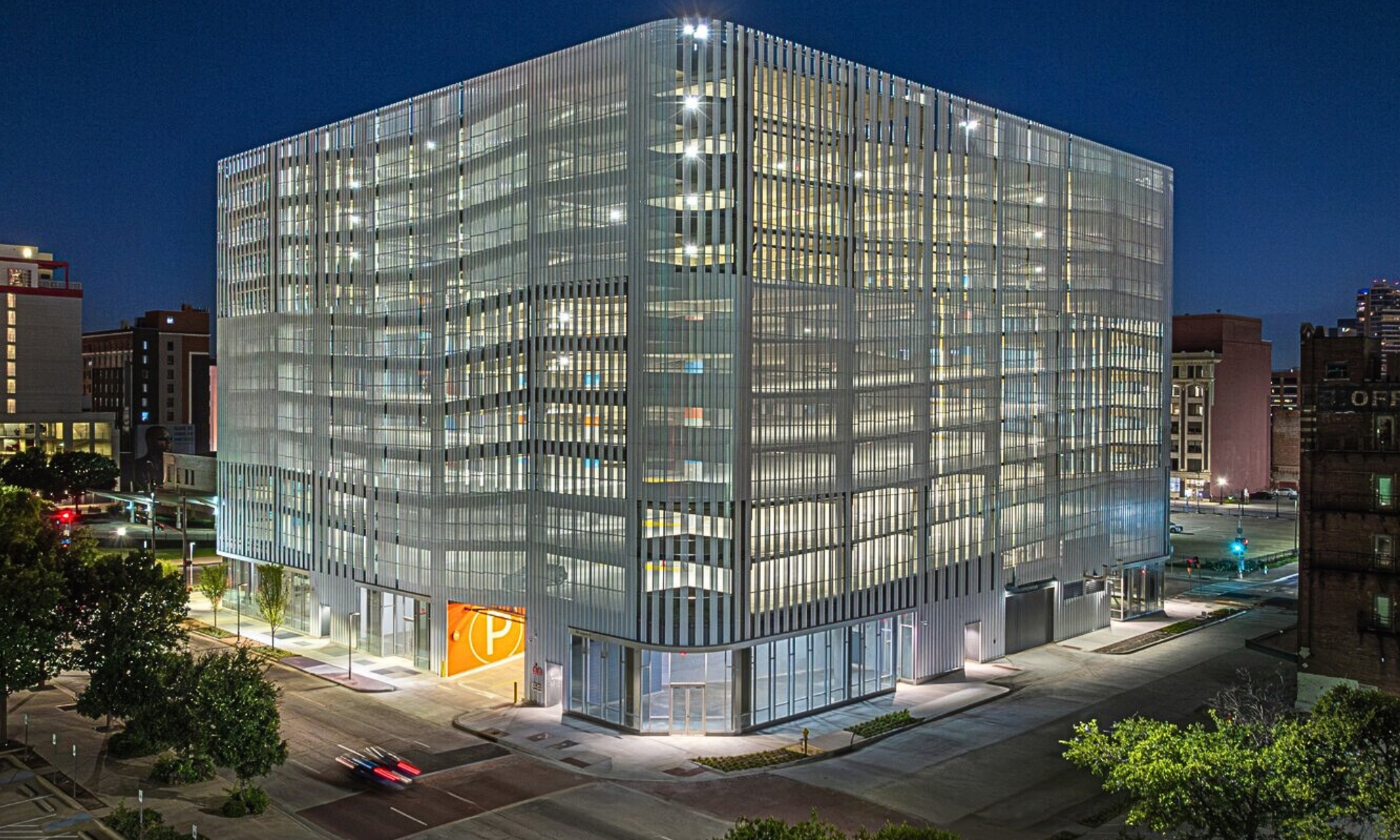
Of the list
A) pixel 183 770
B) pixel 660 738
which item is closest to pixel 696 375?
pixel 660 738

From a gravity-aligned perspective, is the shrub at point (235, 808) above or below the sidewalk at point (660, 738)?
above

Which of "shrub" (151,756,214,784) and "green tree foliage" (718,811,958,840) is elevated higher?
"green tree foliage" (718,811,958,840)

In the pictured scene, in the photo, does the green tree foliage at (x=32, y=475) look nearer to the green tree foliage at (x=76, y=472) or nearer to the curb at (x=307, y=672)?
the green tree foliage at (x=76, y=472)

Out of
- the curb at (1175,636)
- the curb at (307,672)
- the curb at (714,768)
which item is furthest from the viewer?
the curb at (1175,636)

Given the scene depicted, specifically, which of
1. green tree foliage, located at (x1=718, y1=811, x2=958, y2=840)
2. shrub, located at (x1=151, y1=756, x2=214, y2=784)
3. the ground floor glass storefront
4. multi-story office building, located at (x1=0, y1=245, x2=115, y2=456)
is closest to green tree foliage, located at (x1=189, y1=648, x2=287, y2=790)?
shrub, located at (x1=151, y1=756, x2=214, y2=784)

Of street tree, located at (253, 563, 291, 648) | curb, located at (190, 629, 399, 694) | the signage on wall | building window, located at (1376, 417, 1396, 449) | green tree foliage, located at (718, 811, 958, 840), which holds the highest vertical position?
the signage on wall

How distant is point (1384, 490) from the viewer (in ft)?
184

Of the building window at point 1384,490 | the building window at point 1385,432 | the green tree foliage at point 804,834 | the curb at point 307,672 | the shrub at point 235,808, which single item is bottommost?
the curb at point 307,672

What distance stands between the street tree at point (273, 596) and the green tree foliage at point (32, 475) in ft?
196

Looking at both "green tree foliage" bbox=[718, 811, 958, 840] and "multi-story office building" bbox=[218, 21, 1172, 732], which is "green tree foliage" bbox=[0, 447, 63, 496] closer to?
"multi-story office building" bbox=[218, 21, 1172, 732]

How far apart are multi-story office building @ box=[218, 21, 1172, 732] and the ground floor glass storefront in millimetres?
183

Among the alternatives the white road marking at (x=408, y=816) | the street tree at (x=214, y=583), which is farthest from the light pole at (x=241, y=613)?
the white road marking at (x=408, y=816)

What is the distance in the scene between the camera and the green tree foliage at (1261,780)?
27312 mm

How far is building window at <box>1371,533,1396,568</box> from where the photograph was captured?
183 ft
